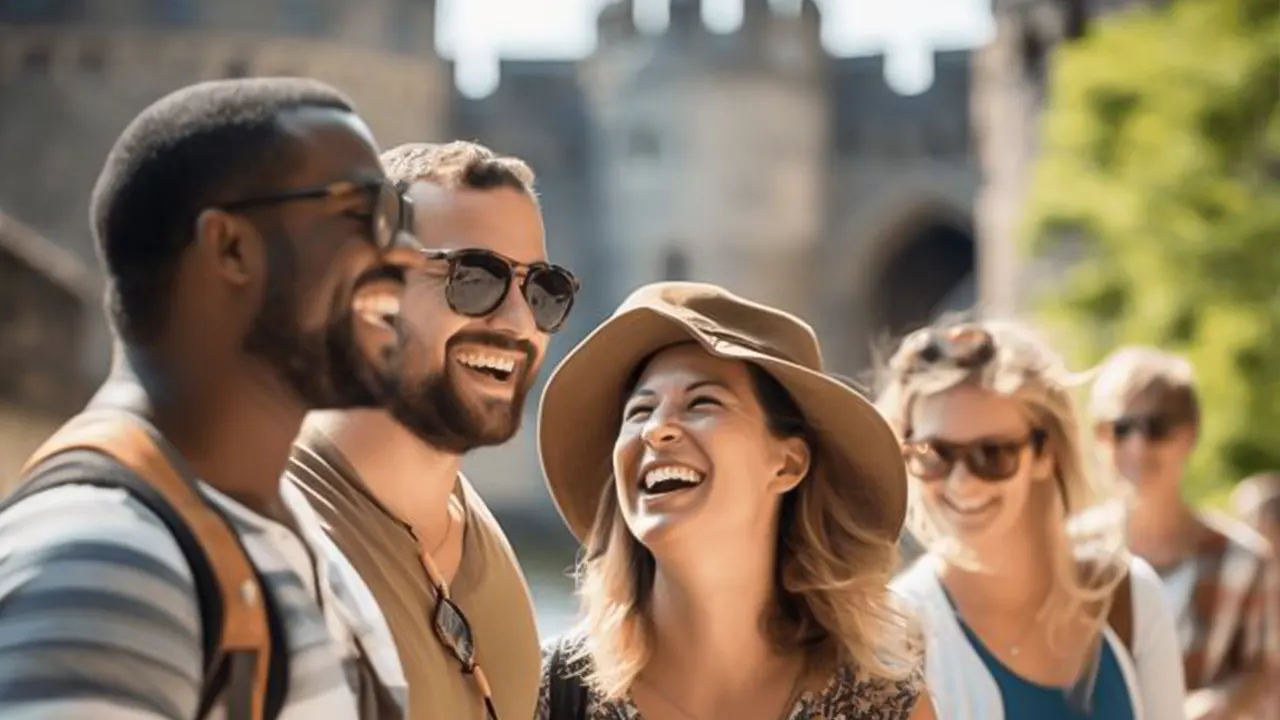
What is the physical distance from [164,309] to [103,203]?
2.8 inches

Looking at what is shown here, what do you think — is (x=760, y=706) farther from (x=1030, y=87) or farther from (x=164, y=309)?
(x=1030, y=87)

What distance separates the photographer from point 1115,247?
13.1 metres

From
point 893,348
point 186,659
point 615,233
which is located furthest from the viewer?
point 615,233

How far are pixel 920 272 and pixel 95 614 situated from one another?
31134 millimetres

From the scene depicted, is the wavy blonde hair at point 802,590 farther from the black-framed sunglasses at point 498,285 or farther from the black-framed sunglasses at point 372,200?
the black-framed sunglasses at point 372,200

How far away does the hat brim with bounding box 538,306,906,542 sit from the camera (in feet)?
7.22

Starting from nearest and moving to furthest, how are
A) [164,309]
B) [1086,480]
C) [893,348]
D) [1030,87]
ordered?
[164,309], [1086,480], [893,348], [1030,87]

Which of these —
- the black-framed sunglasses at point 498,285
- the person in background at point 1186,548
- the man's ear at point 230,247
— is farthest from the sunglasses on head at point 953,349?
the man's ear at point 230,247

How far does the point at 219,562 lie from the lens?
4.05 feet

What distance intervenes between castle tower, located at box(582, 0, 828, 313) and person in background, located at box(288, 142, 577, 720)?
2833 centimetres

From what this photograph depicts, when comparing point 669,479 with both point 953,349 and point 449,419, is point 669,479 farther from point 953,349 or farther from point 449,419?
point 953,349

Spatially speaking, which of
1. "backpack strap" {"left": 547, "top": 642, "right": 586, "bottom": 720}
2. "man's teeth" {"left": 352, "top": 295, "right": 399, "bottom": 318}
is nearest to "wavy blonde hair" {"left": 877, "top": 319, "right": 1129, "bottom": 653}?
"backpack strap" {"left": 547, "top": 642, "right": 586, "bottom": 720}

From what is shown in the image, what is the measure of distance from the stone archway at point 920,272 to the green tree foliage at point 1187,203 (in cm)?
1748

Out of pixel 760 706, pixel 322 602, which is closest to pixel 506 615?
pixel 760 706
